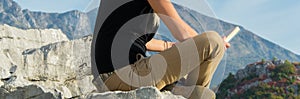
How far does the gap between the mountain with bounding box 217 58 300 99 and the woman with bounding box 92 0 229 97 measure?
1780 inches

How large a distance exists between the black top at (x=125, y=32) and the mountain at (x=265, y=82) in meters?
45.2

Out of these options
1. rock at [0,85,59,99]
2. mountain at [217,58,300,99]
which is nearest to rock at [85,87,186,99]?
rock at [0,85,59,99]

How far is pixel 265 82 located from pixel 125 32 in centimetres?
4968

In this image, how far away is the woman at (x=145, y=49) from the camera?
3.06m

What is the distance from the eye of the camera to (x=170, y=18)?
3.09m

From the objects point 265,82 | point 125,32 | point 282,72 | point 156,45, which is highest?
point 125,32

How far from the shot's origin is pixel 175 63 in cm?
309

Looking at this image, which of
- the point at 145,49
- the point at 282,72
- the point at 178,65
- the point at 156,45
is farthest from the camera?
the point at 282,72

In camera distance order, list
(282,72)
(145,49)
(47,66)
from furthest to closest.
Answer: (282,72) < (47,66) < (145,49)

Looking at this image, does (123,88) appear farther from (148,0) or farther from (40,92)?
(40,92)

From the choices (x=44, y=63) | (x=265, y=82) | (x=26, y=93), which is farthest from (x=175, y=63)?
(x=265, y=82)

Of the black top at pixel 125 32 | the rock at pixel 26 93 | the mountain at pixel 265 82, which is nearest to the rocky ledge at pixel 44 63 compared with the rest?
the rock at pixel 26 93

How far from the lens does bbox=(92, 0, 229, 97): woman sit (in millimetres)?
3057

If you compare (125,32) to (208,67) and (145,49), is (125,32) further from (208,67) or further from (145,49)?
(208,67)
